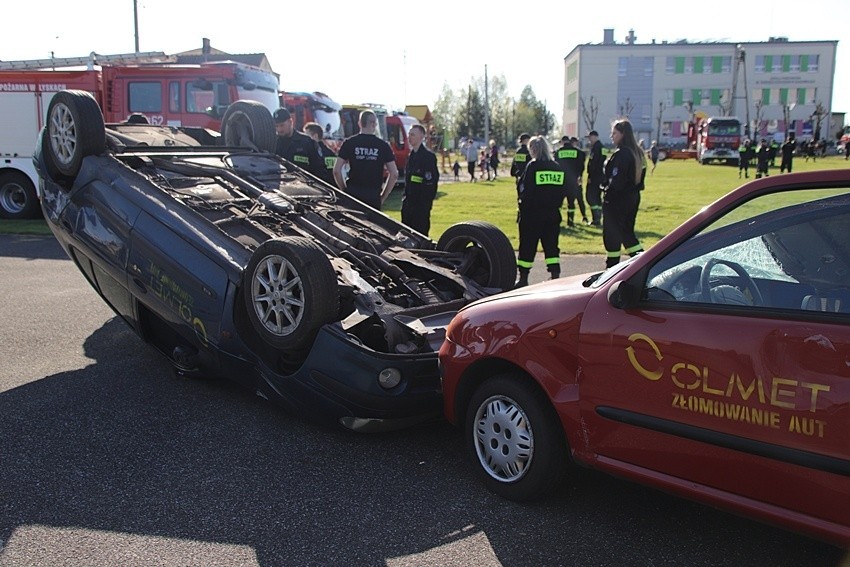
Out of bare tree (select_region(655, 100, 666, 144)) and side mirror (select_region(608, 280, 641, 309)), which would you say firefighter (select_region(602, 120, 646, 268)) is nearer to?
side mirror (select_region(608, 280, 641, 309))

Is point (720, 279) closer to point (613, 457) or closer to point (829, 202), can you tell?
point (829, 202)

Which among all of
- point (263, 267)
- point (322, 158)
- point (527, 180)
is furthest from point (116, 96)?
point (263, 267)

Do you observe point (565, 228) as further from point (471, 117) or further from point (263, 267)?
point (471, 117)

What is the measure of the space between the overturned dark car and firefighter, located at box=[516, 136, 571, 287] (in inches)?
90.0

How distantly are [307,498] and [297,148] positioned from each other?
6.47 metres

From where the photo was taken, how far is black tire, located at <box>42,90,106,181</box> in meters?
6.09

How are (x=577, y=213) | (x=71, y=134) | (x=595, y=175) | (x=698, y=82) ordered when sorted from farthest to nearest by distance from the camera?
(x=698, y=82)
(x=577, y=213)
(x=595, y=175)
(x=71, y=134)

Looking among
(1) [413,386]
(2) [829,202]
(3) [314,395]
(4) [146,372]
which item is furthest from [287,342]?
(2) [829,202]

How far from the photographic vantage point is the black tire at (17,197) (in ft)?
51.5

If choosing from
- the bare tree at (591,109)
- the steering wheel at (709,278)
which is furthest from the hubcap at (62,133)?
the bare tree at (591,109)

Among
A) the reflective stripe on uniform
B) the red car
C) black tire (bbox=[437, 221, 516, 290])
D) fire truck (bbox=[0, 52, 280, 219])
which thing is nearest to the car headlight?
the red car

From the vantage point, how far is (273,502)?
3949 mm

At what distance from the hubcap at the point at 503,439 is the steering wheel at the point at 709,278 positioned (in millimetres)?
1057

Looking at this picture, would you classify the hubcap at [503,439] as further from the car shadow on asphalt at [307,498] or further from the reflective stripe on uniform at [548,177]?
the reflective stripe on uniform at [548,177]
